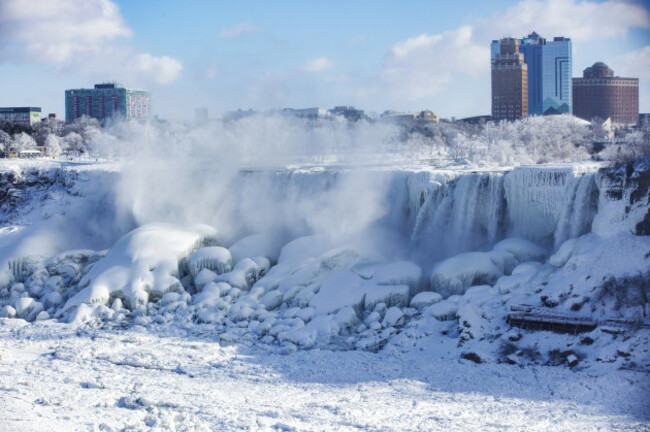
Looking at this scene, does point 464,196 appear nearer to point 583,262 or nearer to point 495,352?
point 583,262

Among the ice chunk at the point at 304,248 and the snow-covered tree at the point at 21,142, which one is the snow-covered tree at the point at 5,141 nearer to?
the snow-covered tree at the point at 21,142

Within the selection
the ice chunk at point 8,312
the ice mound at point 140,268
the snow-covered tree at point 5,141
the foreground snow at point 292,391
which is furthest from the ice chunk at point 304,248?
the snow-covered tree at point 5,141

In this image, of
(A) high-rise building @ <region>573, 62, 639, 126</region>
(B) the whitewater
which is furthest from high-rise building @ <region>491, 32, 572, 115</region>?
(B) the whitewater

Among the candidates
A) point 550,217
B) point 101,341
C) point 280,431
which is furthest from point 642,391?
point 101,341

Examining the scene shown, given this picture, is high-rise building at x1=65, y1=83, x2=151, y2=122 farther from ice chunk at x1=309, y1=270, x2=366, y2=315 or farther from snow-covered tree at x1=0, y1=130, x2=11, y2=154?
ice chunk at x1=309, y1=270, x2=366, y2=315

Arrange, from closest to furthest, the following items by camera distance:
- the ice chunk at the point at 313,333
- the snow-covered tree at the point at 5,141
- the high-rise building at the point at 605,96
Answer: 1. the ice chunk at the point at 313,333
2. the snow-covered tree at the point at 5,141
3. the high-rise building at the point at 605,96

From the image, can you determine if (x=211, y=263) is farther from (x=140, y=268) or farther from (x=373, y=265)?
(x=373, y=265)

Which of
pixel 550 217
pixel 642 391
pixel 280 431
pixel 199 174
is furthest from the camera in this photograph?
pixel 199 174
